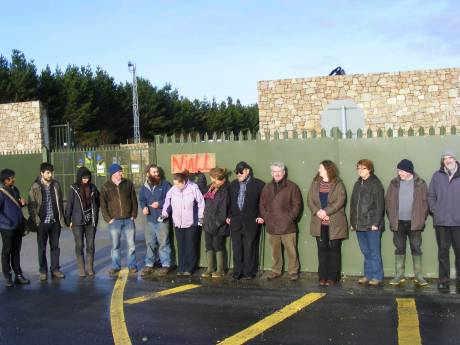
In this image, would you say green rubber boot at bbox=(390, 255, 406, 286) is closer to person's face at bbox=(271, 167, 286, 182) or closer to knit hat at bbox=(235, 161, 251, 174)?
person's face at bbox=(271, 167, 286, 182)

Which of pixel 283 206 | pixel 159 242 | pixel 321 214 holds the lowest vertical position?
pixel 159 242

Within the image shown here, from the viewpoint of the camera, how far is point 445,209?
321 inches

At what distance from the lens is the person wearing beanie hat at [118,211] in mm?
10188

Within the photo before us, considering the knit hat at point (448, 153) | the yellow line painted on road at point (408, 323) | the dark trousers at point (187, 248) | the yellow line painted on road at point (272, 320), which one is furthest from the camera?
the dark trousers at point (187, 248)

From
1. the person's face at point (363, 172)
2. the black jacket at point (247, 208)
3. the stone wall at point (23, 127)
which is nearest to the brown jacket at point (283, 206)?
the black jacket at point (247, 208)

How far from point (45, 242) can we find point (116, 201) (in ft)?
4.33

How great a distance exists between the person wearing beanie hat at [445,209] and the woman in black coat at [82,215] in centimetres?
529

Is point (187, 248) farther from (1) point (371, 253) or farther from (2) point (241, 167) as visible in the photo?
(1) point (371, 253)

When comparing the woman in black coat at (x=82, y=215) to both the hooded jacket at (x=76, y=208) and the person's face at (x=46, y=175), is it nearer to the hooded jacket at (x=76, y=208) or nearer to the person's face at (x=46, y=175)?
the hooded jacket at (x=76, y=208)

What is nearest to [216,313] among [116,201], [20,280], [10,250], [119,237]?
[119,237]

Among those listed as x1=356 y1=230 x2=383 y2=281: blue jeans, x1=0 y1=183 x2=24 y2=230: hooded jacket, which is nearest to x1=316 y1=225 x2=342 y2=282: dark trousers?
x1=356 y1=230 x2=383 y2=281: blue jeans

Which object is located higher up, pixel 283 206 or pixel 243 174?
pixel 243 174

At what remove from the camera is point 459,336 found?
6.04 metres

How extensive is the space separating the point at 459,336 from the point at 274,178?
156 inches
